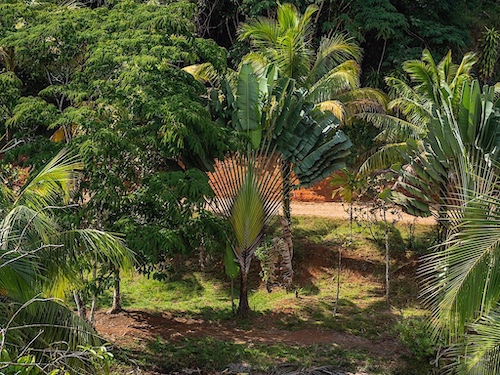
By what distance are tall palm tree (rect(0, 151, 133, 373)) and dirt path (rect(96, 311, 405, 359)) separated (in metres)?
5.80

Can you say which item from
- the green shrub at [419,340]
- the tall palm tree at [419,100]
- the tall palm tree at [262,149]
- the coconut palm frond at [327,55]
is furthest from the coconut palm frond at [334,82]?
the green shrub at [419,340]

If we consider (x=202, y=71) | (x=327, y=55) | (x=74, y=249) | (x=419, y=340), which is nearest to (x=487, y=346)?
(x=74, y=249)

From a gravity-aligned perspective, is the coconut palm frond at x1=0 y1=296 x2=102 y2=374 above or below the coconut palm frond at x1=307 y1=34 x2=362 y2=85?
below

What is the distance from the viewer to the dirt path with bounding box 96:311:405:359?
13367 mm

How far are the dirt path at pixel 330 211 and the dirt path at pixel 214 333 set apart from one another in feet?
15.9

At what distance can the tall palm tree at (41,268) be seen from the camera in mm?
7145

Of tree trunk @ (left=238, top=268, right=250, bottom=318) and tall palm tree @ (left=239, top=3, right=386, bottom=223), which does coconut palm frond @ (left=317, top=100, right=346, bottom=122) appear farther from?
tree trunk @ (left=238, top=268, right=250, bottom=318)

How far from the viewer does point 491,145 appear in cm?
1303

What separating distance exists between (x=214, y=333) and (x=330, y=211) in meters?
6.65

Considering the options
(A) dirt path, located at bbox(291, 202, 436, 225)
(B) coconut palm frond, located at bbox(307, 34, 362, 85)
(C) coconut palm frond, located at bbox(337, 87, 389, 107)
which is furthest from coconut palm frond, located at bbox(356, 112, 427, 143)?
(A) dirt path, located at bbox(291, 202, 436, 225)

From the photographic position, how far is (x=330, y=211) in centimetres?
1958

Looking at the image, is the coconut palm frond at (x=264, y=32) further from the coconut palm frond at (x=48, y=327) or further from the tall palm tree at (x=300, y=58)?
the coconut palm frond at (x=48, y=327)

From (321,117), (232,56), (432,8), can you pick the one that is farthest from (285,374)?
(432,8)

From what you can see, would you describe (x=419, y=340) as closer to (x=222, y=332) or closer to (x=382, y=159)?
(x=222, y=332)
